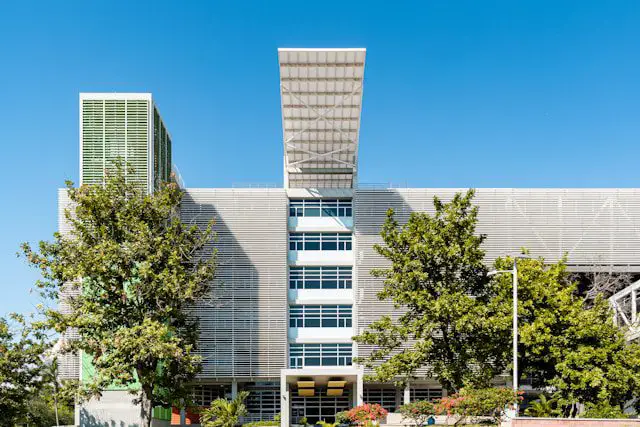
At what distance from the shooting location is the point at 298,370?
165 ft

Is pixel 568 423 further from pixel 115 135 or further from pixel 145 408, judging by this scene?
pixel 115 135

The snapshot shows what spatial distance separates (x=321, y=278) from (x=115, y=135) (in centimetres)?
1661

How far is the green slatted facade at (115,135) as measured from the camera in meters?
48.6

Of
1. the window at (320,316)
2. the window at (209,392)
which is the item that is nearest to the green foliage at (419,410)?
the window at (320,316)

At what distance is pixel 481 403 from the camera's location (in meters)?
32.3

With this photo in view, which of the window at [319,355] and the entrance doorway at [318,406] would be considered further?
the entrance doorway at [318,406]

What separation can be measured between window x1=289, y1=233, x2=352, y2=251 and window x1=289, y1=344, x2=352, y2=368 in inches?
256

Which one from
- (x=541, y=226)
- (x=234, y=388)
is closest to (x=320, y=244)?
(x=234, y=388)

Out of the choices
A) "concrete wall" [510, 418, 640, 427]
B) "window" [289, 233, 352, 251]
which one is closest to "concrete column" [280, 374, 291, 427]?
"window" [289, 233, 352, 251]

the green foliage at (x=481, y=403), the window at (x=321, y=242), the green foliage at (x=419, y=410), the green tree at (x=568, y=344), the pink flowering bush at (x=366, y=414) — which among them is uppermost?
the window at (x=321, y=242)

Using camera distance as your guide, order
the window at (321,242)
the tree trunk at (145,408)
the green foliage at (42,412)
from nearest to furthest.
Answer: the tree trunk at (145,408)
the green foliage at (42,412)
the window at (321,242)

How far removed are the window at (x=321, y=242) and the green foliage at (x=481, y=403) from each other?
23.6m

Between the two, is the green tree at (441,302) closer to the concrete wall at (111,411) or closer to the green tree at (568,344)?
the green tree at (568,344)

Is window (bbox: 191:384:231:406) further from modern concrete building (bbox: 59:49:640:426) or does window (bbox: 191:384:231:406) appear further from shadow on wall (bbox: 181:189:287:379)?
shadow on wall (bbox: 181:189:287:379)
